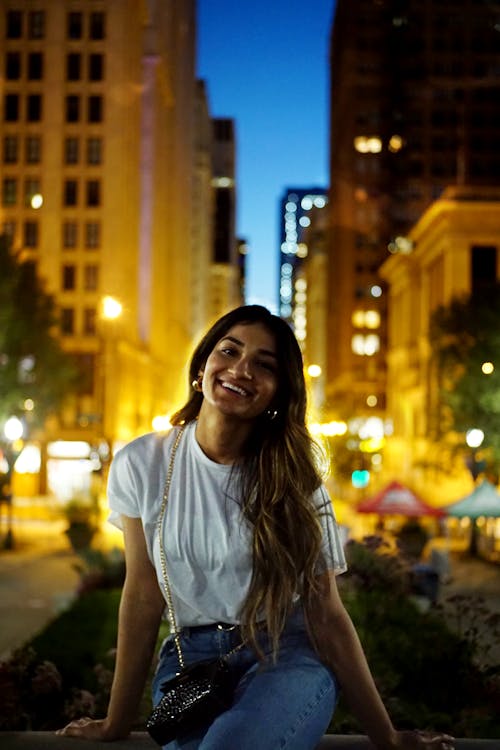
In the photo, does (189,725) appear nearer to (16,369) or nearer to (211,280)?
(16,369)

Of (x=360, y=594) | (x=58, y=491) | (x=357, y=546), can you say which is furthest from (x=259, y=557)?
(x=58, y=491)

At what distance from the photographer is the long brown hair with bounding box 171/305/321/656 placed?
3.63 meters

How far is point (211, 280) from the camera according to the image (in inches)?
7151

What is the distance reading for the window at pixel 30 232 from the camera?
6875 centimetres

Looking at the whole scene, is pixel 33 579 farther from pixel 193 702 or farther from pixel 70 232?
pixel 70 232

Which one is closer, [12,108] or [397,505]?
[397,505]

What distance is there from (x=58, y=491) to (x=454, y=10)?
7703 cm

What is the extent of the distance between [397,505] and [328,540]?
1019 inches

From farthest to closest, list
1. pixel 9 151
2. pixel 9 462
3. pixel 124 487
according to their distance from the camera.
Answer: pixel 9 151
pixel 9 462
pixel 124 487

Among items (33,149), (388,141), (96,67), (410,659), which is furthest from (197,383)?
(388,141)

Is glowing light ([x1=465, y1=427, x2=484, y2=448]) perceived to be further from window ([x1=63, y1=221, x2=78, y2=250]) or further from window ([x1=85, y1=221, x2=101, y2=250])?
window ([x1=63, y1=221, x2=78, y2=250])

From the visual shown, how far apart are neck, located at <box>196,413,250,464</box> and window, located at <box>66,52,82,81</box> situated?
70.0m

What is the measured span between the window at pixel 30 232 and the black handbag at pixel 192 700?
6736cm

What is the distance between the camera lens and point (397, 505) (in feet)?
95.7
